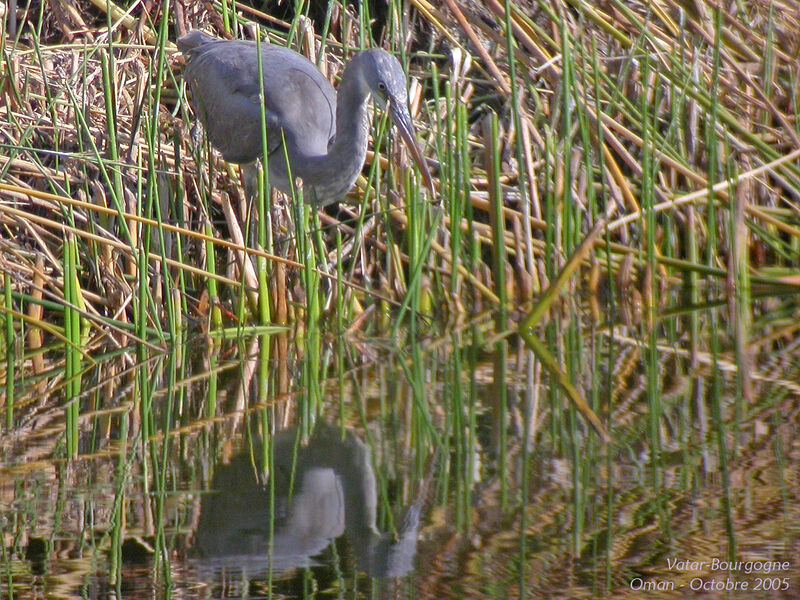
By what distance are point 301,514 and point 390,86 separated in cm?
193

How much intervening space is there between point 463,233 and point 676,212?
2.68 ft

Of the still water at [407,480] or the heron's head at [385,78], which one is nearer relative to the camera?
the still water at [407,480]

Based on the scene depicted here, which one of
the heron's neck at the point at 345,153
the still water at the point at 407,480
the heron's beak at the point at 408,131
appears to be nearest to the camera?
the still water at the point at 407,480

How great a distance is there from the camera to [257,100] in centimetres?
407

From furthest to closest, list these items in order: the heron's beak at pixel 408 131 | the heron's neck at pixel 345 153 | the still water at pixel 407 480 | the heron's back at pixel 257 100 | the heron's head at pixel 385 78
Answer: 1. the heron's back at pixel 257 100
2. the heron's neck at pixel 345 153
3. the heron's head at pixel 385 78
4. the heron's beak at pixel 408 131
5. the still water at pixel 407 480

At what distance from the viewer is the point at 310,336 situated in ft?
11.5

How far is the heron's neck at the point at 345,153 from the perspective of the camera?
12.6ft

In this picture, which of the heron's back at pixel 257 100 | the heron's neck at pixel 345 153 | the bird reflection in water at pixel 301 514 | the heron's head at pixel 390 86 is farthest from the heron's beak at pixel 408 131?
the bird reflection in water at pixel 301 514

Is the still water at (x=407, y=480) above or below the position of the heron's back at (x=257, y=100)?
below

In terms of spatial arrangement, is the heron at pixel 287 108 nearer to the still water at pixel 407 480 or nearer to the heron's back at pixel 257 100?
the heron's back at pixel 257 100

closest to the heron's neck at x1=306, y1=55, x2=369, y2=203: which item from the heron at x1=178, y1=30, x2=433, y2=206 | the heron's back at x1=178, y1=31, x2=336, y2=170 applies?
the heron at x1=178, y1=30, x2=433, y2=206

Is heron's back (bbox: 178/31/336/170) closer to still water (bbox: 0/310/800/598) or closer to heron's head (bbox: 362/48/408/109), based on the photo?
heron's head (bbox: 362/48/408/109)

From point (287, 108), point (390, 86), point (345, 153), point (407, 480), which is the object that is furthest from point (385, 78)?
point (407, 480)

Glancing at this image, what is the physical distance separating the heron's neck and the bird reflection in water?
1.60m
